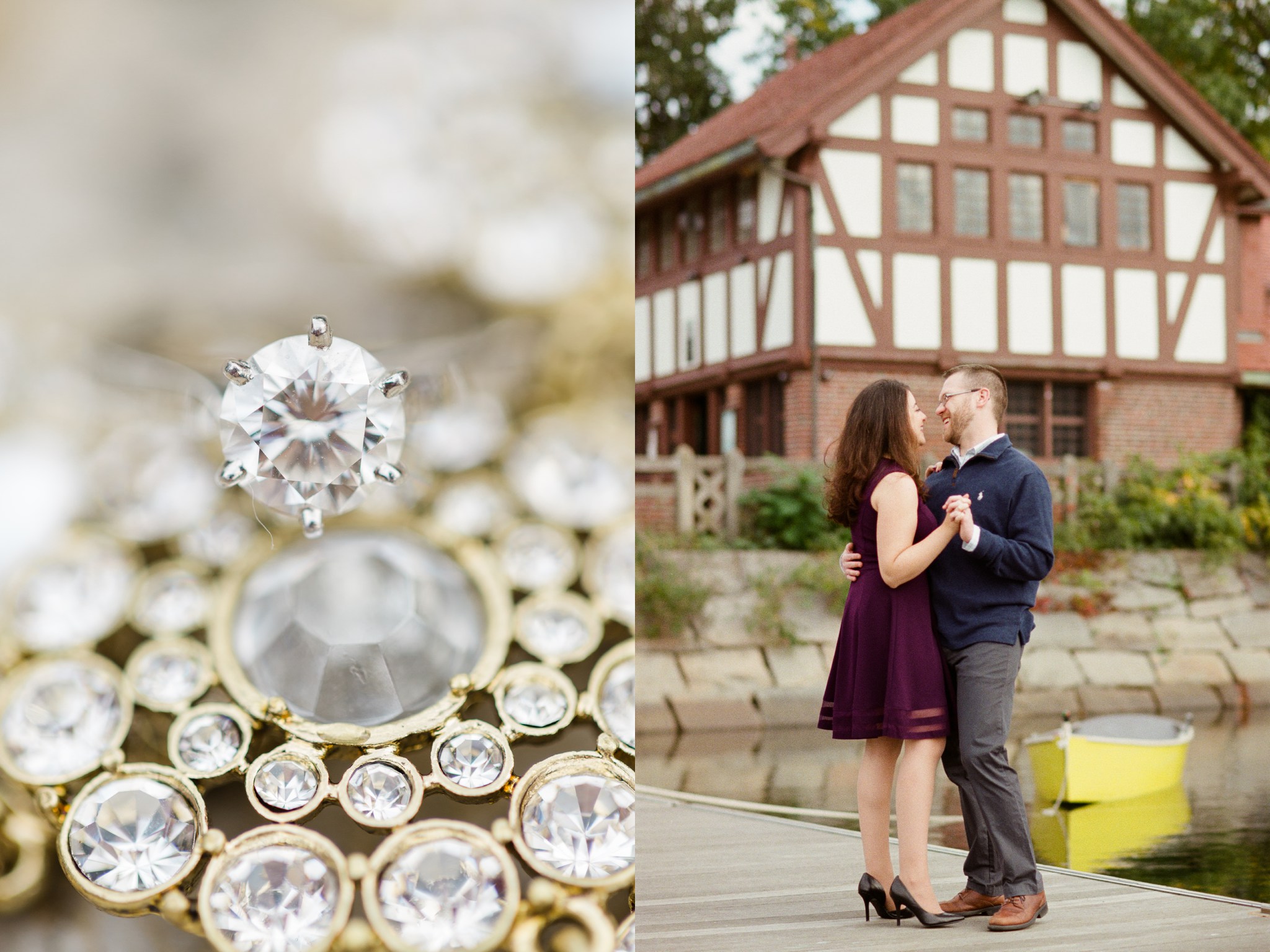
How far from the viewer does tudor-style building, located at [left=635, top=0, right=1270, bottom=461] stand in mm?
13016

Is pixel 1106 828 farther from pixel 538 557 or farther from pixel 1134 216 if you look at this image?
pixel 1134 216

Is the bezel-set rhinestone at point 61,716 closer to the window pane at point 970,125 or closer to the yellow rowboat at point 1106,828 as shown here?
the yellow rowboat at point 1106,828

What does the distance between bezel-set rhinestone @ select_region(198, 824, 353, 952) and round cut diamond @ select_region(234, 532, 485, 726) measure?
109 millimetres

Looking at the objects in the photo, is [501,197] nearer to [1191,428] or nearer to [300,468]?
[300,468]

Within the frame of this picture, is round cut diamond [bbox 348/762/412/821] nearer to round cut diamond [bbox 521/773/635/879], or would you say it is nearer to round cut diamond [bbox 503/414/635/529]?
round cut diamond [bbox 521/773/635/879]

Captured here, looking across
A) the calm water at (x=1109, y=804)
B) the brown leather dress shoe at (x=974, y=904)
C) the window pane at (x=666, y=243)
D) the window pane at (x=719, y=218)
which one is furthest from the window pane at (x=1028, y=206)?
the brown leather dress shoe at (x=974, y=904)

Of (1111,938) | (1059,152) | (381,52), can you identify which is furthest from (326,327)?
(1059,152)

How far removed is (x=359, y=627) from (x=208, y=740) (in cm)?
16

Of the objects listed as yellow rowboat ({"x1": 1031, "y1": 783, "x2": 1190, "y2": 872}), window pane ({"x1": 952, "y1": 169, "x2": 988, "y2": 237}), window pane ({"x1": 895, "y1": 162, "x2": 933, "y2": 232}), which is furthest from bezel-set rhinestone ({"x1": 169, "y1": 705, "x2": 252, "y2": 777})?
window pane ({"x1": 952, "y1": 169, "x2": 988, "y2": 237})

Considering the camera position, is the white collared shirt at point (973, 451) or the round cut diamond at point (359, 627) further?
the white collared shirt at point (973, 451)

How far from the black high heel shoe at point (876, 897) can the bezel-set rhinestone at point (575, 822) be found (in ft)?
6.12

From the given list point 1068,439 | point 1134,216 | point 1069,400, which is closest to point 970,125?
point 1134,216

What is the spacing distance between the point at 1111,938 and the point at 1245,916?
1.29ft

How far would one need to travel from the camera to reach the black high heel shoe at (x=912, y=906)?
282 centimetres
